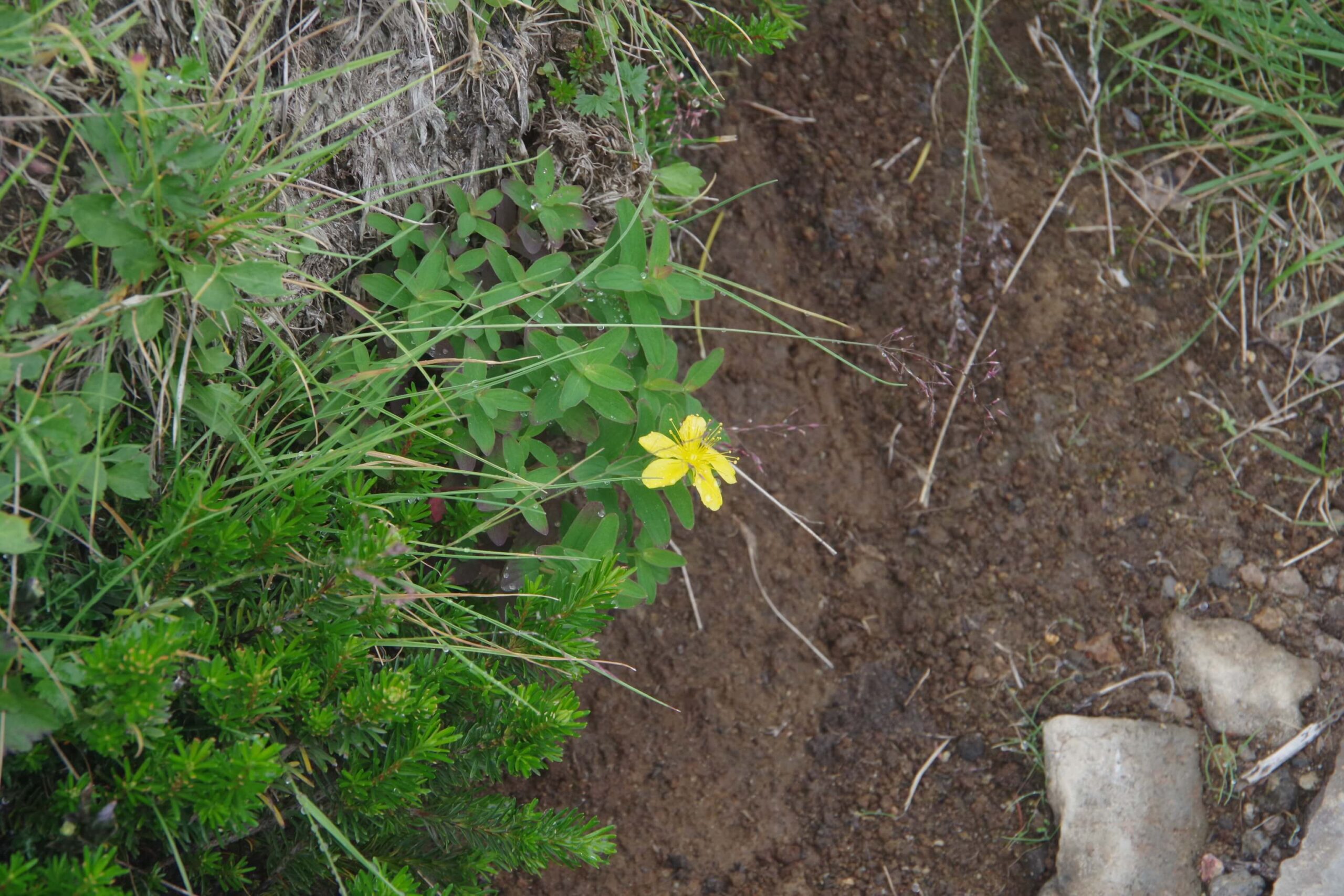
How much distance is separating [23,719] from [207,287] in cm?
65

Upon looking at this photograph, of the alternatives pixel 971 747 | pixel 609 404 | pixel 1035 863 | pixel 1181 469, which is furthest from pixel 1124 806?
pixel 609 404

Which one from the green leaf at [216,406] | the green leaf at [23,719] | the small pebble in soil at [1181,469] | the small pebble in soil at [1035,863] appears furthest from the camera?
the small pebble in soil at [1181,469]

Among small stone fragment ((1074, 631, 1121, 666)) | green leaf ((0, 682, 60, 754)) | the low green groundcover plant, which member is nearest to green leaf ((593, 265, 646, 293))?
the low green groundcover plant

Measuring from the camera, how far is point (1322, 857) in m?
2.20

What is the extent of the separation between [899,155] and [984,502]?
1.02m

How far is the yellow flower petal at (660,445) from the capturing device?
5.82 ft

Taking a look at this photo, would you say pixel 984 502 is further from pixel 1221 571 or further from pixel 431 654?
pixel 431 654

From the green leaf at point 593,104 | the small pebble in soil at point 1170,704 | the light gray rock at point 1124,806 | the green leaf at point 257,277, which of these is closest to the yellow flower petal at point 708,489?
the green leaf at point 257,277

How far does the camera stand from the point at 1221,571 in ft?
8.25

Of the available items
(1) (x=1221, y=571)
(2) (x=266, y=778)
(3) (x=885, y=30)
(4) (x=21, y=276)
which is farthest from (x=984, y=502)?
(4) (x=21, y=276)

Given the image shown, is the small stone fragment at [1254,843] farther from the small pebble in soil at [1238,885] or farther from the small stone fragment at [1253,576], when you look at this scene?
the small stone fragment at [1253,576]

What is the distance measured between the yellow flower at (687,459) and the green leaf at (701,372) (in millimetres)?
206

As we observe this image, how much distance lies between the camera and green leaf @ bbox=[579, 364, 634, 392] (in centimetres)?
180

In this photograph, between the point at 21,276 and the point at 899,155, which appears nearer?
the point at 21,276
